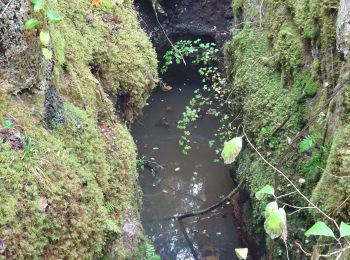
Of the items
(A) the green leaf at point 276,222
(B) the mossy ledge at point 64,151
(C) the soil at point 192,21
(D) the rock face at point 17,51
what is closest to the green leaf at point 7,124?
(B) the mossy ledge at point 64,151

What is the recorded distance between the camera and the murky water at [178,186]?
23.2 ft

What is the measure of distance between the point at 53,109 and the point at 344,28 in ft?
9.10

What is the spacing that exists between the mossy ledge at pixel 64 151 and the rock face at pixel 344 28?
7.96 ft

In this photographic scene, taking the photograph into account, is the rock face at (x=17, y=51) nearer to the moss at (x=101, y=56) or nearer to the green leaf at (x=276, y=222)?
the moss at (x=101, y=56)

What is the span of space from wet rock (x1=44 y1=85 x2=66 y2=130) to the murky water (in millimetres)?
4040

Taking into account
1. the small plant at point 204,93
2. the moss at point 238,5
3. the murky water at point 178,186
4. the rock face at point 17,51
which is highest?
the rock face at point 17,51

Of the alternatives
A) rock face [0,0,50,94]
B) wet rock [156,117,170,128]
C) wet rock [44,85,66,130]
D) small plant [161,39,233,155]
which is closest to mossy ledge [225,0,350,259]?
small plant [161,39,233,155]

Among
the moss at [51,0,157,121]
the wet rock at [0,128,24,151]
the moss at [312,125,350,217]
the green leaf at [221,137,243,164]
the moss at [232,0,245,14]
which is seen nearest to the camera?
the green leaf at [221,137,243,164]

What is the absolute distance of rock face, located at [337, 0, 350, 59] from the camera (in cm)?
381

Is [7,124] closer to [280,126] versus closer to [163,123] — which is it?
[280,126]

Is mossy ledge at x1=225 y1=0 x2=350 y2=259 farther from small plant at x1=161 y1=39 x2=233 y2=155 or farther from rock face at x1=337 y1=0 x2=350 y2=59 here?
small plant at x1=161 y1=39 x2=233 y2=155

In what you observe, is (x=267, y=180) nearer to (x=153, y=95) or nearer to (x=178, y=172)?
(x=178, y=172)

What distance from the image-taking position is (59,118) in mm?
3592

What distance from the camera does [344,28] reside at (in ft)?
12.7
